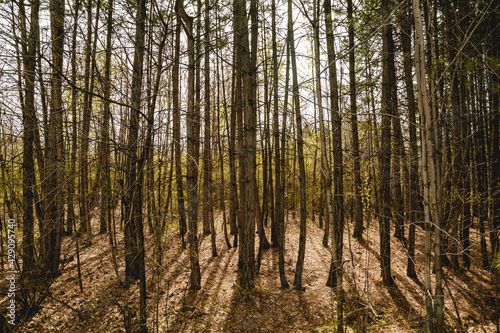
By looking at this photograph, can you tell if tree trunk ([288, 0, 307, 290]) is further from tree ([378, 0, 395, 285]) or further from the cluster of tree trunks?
tree ([378, 0, 395, 285])

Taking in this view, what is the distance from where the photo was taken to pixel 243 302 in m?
5.38

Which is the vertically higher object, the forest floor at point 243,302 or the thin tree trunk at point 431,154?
the thin tree trunk at point 431,154

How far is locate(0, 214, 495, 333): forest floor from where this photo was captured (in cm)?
433

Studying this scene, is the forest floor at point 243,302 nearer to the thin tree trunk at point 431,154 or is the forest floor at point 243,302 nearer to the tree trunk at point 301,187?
the tree trunk at point 301,187

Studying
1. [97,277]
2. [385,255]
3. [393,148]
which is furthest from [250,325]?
[393,148]

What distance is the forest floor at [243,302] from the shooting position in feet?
14.2

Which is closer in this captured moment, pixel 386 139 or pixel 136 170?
pixel 136 170

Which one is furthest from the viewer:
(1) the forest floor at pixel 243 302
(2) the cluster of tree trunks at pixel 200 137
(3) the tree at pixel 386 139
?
(3) the tree at pixel 386 139

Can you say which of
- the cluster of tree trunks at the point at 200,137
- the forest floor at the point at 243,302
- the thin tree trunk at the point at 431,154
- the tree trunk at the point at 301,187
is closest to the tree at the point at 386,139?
the cluster of tree trunks at the point at 200,137

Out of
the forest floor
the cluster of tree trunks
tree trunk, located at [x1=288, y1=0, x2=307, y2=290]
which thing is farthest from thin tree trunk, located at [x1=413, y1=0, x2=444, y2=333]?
tree trunk, located at [x1=288, y1=0, x2=307, y2=290]

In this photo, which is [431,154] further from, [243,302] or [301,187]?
[243,302]

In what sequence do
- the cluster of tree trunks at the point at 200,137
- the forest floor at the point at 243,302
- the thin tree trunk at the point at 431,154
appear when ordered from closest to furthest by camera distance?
the thin tree trunk at the point at 431,154 → the cluster of tree trunks at the point at 200,137 → the forest floor at the point at 243,302

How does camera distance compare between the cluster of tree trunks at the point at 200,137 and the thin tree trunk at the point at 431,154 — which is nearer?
the thin tree trunk at the point at 431,154

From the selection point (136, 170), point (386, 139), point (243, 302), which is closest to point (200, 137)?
point (136, 170)
